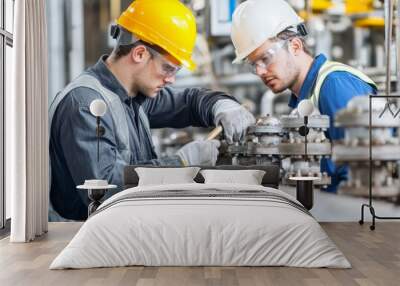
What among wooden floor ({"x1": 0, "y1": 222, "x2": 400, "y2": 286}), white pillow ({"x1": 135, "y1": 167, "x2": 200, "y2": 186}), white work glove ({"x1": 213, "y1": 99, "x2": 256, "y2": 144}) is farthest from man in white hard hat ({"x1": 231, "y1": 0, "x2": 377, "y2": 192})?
wooden floor ({"x1": 0, "y1": 222, "x2": 400, "y2": 286})

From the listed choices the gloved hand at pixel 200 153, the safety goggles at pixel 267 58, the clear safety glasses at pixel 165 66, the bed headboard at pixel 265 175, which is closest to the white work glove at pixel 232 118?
the gloved hand at pixel 200 153

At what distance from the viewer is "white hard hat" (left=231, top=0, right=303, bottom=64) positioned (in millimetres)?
6266

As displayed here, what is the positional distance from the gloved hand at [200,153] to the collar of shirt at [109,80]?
66 cm

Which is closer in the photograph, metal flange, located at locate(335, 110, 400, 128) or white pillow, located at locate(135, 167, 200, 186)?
white pillow, located at locate(135, 167, 200, 186)

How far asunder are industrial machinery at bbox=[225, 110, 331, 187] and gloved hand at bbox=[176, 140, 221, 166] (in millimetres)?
150

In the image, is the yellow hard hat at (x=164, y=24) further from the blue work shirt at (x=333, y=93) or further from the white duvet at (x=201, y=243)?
the white duvet at (x=201, y=243)

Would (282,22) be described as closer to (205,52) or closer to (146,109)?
(205,52)

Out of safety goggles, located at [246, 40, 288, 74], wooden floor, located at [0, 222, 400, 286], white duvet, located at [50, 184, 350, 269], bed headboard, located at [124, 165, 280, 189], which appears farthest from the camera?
safety goggles, located at [246, 40, 288, 74]

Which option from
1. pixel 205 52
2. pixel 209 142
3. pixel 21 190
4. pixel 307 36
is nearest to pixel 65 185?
pixel 21 190

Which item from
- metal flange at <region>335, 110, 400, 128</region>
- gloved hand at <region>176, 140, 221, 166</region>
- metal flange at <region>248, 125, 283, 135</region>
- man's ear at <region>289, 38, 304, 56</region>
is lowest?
gloved hand at <region>176, 140, 221, 166</region>

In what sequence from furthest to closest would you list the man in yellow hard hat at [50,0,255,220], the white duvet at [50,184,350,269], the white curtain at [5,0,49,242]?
1. the man in yellow hard hat at [50,0,255,220]
2. the white curtain at [5,0,49,242]
3. the white duvet at [50,184,350,269]

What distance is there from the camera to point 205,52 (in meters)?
6.35

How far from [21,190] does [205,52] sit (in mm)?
2236

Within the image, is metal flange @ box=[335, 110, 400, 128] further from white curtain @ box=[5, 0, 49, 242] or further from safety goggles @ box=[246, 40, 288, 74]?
white curtain @ box=[5, 0, 49, 242]
